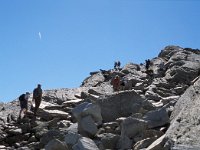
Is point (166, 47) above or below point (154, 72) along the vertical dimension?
above

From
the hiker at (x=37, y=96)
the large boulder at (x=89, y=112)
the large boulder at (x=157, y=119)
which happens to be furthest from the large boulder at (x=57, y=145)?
the hiker at (x=37, y=96)

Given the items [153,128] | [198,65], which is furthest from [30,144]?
[198,65]

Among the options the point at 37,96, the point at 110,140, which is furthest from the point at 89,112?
Result: the point at 37,96

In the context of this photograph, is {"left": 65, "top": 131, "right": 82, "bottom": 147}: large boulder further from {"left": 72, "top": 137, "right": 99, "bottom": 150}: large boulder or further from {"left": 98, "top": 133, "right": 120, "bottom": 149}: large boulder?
{"left": 72, "top": 137, "right": 99, "bottom": 150}: large boulder

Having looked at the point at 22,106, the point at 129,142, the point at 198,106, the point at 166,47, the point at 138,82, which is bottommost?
the point at 129,142

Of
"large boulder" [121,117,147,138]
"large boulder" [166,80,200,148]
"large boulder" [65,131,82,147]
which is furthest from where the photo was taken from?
"large boulder" [121,117,147,138]

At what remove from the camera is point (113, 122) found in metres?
17.9

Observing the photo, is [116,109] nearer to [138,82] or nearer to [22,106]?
[22,106]

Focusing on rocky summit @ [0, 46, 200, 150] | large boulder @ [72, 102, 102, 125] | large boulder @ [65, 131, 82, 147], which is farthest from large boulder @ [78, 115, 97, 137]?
large boulder @ [65, 131, 82, 147]

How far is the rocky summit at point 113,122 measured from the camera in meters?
12.2

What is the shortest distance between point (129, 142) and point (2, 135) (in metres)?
8.66

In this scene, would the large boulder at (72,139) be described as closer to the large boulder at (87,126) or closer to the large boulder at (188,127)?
the large boulder at (87,126)

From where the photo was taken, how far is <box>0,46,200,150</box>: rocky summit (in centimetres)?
1220

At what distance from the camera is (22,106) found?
23797 mm
